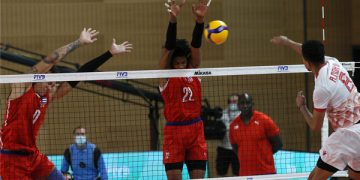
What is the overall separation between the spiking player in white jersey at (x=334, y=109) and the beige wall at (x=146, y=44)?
22.4ft

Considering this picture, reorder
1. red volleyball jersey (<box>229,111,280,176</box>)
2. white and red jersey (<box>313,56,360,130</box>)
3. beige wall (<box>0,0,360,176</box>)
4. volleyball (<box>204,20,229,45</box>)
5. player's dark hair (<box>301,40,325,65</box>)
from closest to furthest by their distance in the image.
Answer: white and red jersey (<box>313,56,360,130</box>) < player's dark hair (<box>301,40,325,65</box>) < volleyball (<box>204,20,229,45</box>) < red volleyball jersey (<box>229,111,280,176</box>) < beige wall (<box>0,0,360,176</box>)

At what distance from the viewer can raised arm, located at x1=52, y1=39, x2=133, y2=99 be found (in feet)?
30.5

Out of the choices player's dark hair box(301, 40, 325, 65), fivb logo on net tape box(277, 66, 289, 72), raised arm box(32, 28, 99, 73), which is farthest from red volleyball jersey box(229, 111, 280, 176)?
player's dark hair box(301, 40, 325, 65)

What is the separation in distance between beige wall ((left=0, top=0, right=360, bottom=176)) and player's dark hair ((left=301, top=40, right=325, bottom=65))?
22.5 feet

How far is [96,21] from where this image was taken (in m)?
15.4

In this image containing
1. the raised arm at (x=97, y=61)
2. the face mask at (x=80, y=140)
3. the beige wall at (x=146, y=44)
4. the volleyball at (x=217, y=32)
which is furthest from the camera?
the beige wall at (x=146, y=44)

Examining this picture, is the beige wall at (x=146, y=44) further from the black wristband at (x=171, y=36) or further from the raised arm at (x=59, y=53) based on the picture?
the black wristband at (x=171, y=36)

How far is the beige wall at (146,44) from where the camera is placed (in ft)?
49.3

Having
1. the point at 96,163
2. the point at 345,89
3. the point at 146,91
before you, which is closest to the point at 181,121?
the point at 345,89

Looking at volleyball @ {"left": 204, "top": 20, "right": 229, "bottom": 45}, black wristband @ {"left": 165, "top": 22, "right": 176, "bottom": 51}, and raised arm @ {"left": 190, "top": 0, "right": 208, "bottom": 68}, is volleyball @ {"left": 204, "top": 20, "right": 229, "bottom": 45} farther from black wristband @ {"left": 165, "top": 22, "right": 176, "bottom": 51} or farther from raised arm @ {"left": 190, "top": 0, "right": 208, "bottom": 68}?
black wristband @ {"left": 165, "top": 22, "right": 176, "bottom": 51}

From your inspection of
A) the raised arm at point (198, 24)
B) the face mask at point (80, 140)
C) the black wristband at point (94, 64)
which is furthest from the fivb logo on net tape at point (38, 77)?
the face mask at point (80, 140)

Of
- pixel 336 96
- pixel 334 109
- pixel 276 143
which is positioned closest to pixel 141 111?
A: pixel 276 143

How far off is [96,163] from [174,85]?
10.2 ft

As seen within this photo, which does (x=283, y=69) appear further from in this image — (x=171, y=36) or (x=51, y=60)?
(x=51, y=60)
